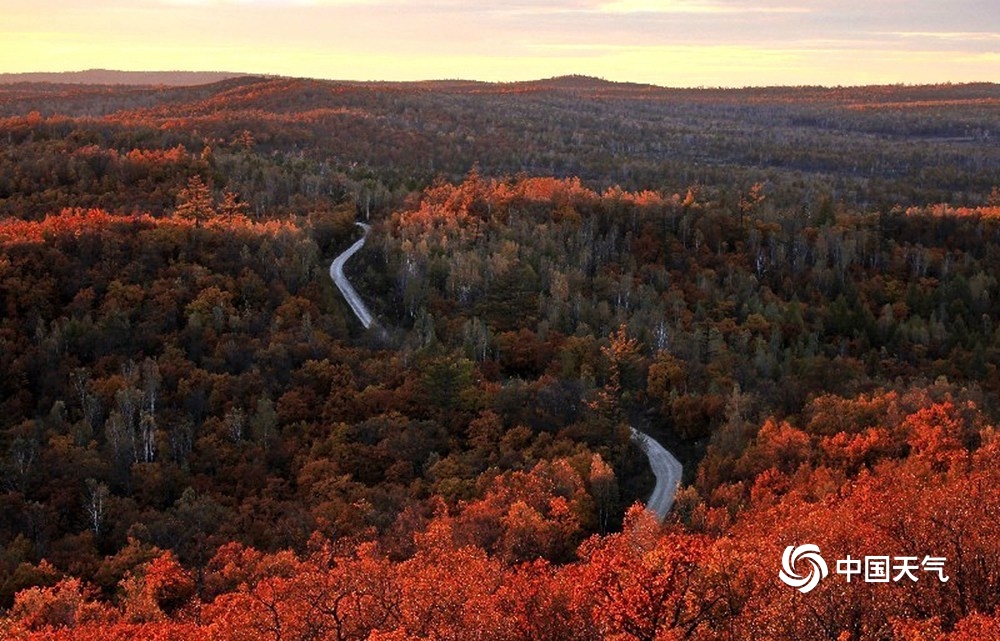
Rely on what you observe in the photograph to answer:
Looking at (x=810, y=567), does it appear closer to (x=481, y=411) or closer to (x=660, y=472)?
(x=660, y=472)

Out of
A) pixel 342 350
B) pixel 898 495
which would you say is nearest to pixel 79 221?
pixel 342 350

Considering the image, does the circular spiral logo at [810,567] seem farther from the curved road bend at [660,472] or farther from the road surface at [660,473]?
the road surface at [660,473]

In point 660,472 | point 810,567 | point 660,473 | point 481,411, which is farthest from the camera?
point 481,411

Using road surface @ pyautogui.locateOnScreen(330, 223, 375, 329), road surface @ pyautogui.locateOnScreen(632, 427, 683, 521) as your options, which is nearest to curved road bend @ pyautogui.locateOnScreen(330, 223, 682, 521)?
road surface @ pyautogui.locateOnScreen(632, 427, 683, 521)

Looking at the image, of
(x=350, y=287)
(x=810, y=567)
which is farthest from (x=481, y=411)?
(x=810, y=567)

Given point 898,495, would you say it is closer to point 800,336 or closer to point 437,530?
point 437,530

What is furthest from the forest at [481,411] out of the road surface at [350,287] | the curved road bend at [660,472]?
the road surface at [350,287]
